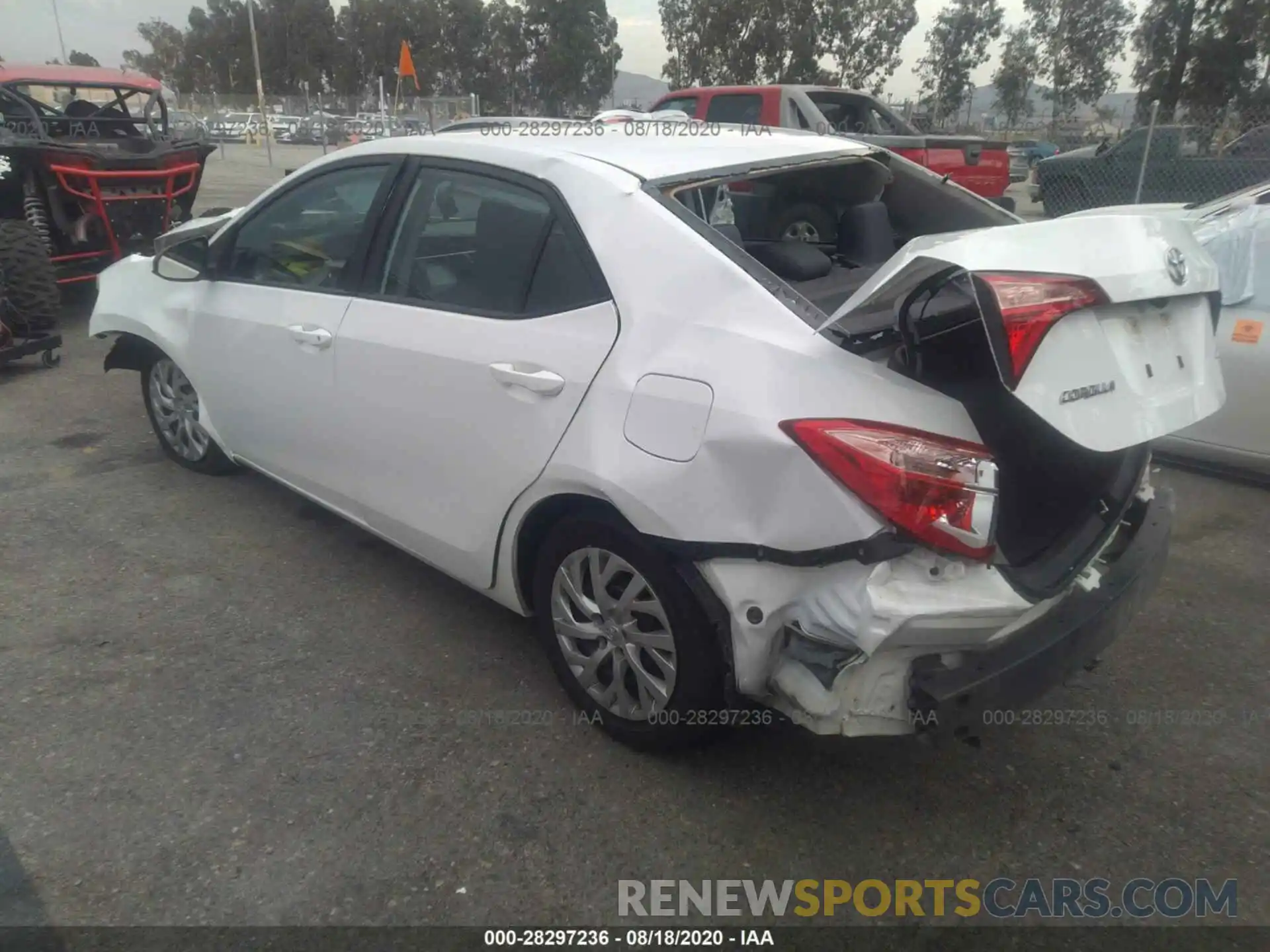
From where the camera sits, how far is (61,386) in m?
6.41

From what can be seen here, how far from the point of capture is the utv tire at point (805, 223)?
391cm

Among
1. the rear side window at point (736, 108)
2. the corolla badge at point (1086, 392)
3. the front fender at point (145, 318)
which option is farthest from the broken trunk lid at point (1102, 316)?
the rear side window at point (736, 108)

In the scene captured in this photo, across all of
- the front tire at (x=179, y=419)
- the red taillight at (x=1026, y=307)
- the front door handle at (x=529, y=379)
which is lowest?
the front tire at (x=179, y=419)

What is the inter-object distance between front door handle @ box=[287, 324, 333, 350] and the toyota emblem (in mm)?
2569

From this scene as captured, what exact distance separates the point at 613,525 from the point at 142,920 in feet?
4.74

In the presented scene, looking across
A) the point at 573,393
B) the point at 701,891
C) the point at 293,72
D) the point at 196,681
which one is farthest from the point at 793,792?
the point at 293,72

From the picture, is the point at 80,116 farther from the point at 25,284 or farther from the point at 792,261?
the point at 792,261

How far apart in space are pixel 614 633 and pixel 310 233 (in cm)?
208

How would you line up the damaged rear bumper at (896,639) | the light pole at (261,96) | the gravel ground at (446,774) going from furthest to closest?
the light pole at (261,96) < the gravel ground at (446,774) < the damaged rear bumper at (896,639)

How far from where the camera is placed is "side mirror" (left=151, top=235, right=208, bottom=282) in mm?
3990

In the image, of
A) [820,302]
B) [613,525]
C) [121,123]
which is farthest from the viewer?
[121,123]

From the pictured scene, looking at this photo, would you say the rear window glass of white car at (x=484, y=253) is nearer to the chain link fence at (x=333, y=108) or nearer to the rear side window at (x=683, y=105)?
the rear side window at (x=683, y=105)

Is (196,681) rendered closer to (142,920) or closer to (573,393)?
(142,920)

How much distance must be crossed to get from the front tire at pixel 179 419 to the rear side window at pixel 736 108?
25.3 feet
